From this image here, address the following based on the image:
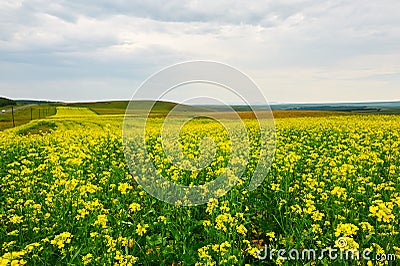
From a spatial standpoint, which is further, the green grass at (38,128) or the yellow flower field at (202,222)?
the green grass at (38,128)

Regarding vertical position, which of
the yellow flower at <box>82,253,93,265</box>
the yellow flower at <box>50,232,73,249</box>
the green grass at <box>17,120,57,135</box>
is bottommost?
the yellow flower at <box>82,253,93,265</box>

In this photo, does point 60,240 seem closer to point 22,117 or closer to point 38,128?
point 38,128

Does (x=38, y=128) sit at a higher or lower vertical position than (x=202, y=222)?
higher

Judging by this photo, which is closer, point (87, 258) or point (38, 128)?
point (87, 258)

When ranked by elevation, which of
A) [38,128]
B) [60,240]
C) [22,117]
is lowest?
[60,240]

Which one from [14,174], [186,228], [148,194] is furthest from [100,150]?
[186,228]

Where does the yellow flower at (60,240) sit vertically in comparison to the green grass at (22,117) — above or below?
below

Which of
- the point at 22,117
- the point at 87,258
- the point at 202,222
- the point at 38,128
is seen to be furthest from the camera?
the point at 22,117

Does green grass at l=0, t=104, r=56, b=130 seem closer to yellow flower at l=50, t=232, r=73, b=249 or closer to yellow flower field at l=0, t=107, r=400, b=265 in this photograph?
yellow flower field at l=0, t=107, r=400, b=265

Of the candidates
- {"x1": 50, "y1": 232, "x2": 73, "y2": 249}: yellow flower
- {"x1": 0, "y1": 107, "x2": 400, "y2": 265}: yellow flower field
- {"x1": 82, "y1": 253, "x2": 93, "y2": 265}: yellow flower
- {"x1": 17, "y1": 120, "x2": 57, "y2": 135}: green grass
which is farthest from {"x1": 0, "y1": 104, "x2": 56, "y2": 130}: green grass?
{"x1": 82, "y1": 253, "x2": 93, "y2": 265}: yellow flower

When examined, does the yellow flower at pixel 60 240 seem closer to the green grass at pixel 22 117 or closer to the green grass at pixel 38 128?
the green grass at pixel 38 128

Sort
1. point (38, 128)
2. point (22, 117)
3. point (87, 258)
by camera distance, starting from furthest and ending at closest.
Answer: point (22, 117) → point (38, 128) → point (87, 258)

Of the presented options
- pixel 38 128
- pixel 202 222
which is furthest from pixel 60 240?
pixel 38 128

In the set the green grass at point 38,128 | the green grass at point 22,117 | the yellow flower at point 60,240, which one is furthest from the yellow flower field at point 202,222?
the green grass at point 22,117
